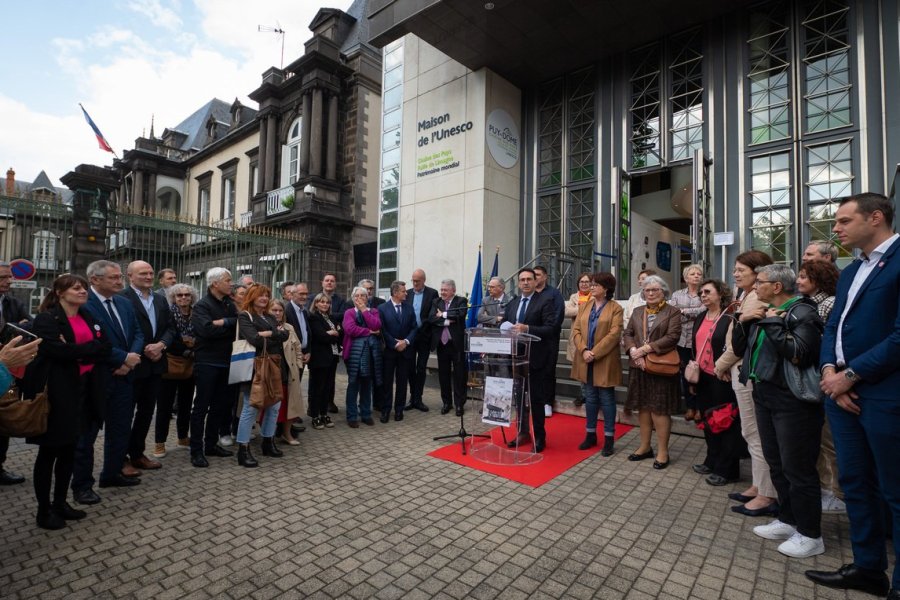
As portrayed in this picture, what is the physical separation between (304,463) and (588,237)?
8.32 meters

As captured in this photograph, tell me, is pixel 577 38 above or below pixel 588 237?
above

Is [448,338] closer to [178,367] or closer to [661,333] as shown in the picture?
[661,333]

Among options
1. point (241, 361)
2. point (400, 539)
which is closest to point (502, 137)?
point (241, 361)

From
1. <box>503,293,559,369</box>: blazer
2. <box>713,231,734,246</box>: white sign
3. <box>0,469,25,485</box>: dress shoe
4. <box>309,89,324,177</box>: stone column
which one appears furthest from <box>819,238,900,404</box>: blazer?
<box>309,89,324,177</box>: stone column

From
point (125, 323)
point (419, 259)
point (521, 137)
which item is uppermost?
point (521, 137)

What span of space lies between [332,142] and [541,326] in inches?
601

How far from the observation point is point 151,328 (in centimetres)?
451

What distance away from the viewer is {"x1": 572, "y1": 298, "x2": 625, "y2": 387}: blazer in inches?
193

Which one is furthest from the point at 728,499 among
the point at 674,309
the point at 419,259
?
the point at 419,259

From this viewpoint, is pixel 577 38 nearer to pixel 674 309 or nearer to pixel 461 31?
pixel 461 31

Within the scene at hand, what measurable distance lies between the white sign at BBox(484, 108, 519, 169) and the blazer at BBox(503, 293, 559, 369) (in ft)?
22.4

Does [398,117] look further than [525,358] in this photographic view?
Yes

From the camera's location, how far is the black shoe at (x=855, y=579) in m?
2.52

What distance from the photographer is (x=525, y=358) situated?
4.91m
